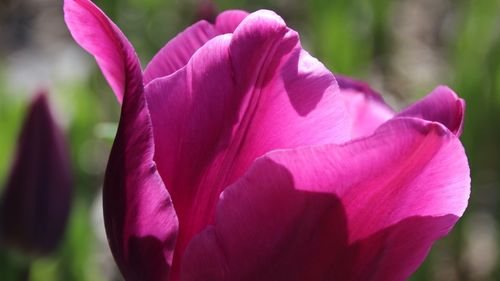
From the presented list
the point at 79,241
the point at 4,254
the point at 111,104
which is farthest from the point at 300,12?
the point at 4,254

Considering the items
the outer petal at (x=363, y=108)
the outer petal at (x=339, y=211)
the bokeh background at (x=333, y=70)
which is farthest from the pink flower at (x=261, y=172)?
the bokeh background at (x=333, y=70)

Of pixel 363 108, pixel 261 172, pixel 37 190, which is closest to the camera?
pixel 261 172

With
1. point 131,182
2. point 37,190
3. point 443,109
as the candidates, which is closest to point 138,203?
point 131,182

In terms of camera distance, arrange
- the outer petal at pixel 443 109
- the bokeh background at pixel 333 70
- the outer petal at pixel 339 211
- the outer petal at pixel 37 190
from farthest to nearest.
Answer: the bokeh background at pixel 333 70 → the outer petal at pixel 37 190 → the outer petal at pixel 443 109 → the outer petal at pixel 339 211

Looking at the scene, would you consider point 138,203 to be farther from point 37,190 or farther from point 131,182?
point 37,190

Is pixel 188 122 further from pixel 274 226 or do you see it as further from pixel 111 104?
pixel 111 104

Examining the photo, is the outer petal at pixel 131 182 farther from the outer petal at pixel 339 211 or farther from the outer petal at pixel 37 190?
the outer petal at pixel 37 190
